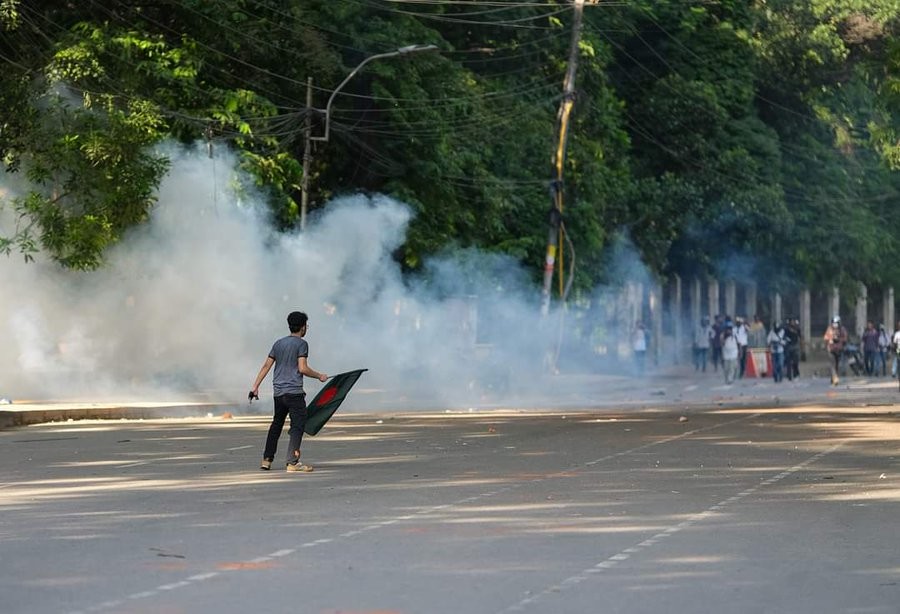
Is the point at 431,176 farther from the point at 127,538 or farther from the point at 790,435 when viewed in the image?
the point at 127,538

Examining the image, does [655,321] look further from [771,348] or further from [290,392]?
[290,392]

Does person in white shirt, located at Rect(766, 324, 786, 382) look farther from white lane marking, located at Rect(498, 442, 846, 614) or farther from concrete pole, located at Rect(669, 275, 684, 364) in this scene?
white lane marking, located at Rect(498, 442, 846, 614)

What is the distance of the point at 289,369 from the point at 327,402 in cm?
90

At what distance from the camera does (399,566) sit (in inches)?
396

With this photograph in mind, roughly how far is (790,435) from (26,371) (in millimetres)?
17155

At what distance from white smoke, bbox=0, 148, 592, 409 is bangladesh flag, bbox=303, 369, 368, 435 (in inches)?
575

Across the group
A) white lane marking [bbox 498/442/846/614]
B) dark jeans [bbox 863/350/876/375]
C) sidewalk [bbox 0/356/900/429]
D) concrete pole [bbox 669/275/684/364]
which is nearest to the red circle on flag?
white lane marking [bbox 498/442/846/614]

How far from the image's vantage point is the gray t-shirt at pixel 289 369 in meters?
16.8

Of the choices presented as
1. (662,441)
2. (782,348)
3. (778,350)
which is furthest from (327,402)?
(782,348)

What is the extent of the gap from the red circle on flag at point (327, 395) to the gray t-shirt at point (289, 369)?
0.75 m

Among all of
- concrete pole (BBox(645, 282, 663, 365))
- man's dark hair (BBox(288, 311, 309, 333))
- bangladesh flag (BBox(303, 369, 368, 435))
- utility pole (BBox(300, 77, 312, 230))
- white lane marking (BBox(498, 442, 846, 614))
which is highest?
utility pole (BBox(300, 77, 312, 230))

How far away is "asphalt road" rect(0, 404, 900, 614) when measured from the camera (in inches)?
353

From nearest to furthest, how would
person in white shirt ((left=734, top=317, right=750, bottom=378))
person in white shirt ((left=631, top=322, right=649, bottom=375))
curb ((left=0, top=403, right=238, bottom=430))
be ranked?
curb ((left=0, top=403, right=238, bottom=430)) → person in white shirt ((left=734, top=317, right=750, bottom=378)) → person in white shirt ((left=631, top=322, right=649, bottom=375))

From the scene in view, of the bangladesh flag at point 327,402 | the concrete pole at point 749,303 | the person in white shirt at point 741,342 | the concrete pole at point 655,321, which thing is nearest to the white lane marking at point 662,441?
the bangladesh flag at point 327,402
